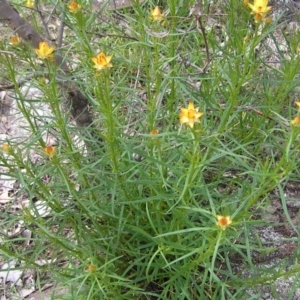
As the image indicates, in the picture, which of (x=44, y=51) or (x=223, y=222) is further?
(x=44, y=51)

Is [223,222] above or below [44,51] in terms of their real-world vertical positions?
below

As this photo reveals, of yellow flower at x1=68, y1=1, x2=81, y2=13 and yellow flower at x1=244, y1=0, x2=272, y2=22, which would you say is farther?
yellow flower at x1=68, y1=1, x2=81, y2=13

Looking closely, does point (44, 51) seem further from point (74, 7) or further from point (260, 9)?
point (260, 9)

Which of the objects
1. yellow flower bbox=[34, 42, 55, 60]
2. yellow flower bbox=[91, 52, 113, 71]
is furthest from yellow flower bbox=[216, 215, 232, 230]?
yellow flower bbox=[34, 42, 55, 60]

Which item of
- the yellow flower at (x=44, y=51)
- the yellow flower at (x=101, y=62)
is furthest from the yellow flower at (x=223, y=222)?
the yellow flower at (x=44, y=51)

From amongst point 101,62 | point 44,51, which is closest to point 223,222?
point 101,62

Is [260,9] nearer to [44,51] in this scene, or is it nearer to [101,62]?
[101,62]

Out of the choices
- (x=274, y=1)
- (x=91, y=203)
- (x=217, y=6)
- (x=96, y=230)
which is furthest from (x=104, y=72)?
(x=274, y=1)

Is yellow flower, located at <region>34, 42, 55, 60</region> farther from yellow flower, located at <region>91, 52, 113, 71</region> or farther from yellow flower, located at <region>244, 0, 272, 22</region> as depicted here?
yellow flower, located at <region>244, 0, 272, 22</region>

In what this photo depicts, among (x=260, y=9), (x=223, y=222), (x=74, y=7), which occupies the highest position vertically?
(x=74, y=7)

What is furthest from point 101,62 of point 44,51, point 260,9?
point 260,9

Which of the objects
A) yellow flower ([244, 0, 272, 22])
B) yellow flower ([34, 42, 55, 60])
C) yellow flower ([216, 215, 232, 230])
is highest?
yellow flower ([34, 42, 55, 60])

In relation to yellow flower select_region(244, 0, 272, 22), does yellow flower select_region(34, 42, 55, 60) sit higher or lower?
higher
